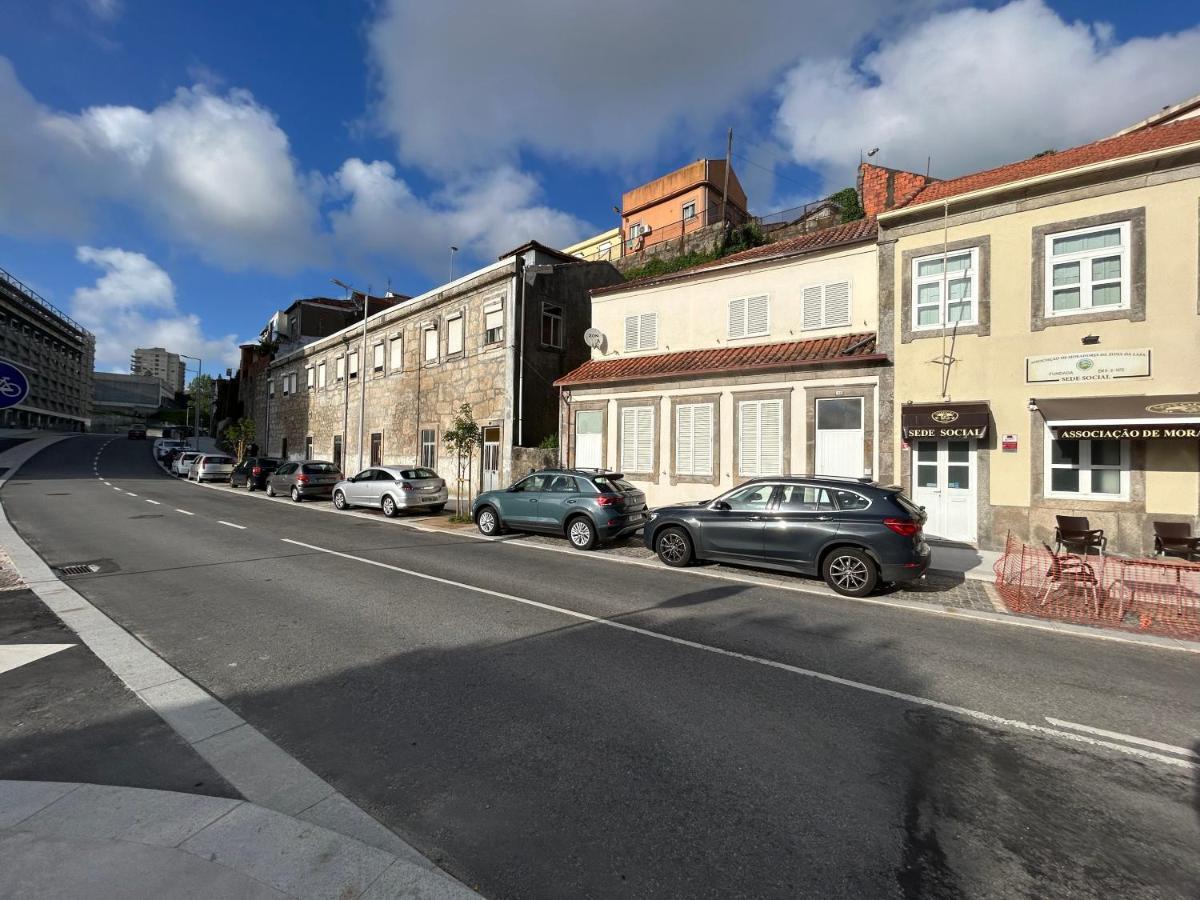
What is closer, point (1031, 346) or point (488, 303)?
point (1031, 346)

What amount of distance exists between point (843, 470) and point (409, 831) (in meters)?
12.7

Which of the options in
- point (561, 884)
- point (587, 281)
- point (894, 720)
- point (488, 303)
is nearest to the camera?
point (561, 884)

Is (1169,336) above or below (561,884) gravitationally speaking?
above

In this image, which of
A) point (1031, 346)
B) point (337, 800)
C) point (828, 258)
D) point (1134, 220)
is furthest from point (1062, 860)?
point (828, 258)

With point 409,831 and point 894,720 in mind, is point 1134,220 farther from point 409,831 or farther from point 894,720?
point 409,831

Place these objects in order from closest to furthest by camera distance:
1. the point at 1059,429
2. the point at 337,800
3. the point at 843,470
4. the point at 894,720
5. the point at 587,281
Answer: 1. the point at 337,800
2. the point at 894,720
3. the point at 1059,429
4. the point at 843,470
5. the point at 587,281

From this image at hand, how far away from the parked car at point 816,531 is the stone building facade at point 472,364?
11.4 metres

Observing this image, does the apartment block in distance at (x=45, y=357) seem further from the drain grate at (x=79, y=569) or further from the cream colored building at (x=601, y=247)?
the drain grate at (x=79, y=569)

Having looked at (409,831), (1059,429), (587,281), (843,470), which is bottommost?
(409,831)

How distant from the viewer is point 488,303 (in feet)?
71.5

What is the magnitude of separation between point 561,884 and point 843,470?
12639 millimetres

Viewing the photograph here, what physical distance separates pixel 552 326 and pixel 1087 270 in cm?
1582

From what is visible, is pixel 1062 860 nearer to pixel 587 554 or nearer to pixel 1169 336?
pixel 587 554

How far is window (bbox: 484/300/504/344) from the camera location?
69.5ft
